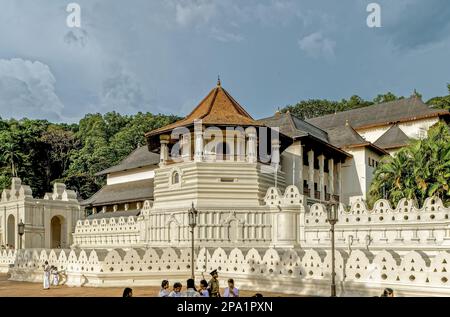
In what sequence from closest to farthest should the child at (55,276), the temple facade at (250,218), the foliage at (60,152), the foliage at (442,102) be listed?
the temple facade at (250,218) → the child at (55,276) → the foliage at (442,102) → the foliage at (60,152)

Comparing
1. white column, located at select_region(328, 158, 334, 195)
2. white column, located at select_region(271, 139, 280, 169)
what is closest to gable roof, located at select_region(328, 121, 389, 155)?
white column, located at select_region(328, 158, 334, 195)

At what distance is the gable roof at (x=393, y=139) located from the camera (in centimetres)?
4738

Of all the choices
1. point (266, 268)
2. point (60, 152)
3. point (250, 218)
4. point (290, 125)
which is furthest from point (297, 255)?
point (60, 152)

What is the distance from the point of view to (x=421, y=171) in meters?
27.7

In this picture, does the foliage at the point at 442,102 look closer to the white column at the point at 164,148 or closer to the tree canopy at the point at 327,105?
the tree canopy at the point at 327,105

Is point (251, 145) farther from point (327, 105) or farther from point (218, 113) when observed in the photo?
point (327, 105)


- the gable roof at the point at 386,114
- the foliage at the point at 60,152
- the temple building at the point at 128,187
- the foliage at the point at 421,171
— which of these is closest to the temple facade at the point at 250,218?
the temple building at the point at 128,187

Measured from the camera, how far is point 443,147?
90.9ft

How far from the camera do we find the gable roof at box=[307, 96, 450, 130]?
50.0m

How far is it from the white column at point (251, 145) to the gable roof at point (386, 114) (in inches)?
942

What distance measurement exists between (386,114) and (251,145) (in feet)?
89.8

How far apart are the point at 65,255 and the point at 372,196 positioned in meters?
17.8
